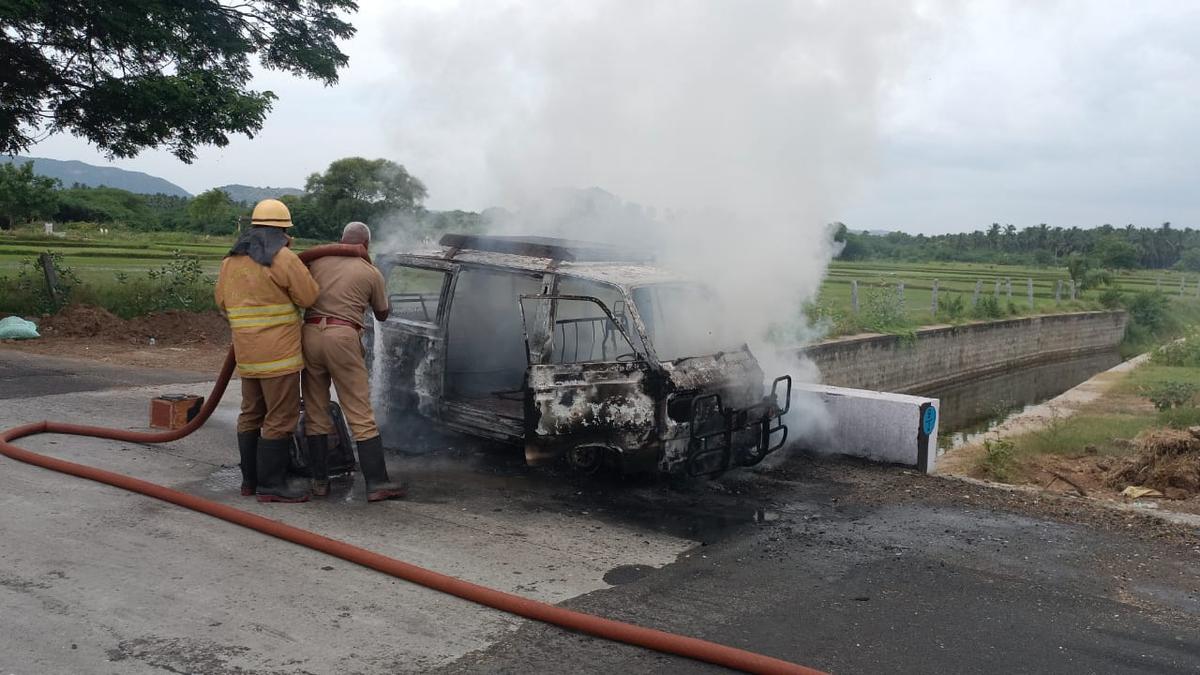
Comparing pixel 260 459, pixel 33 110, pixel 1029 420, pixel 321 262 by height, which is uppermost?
pixel 33 110

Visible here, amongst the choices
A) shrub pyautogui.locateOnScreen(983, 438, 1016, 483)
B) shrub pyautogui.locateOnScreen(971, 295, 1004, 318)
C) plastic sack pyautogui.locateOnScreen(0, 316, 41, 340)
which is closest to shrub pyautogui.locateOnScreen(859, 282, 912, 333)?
shrub pyautogui.locateOnScreen(971, 295, 1004, 318)

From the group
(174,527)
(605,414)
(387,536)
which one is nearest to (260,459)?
(174,527)

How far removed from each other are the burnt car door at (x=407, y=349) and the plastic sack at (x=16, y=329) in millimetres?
8575

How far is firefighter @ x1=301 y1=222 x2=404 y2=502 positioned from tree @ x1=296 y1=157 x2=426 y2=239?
3.04 metres

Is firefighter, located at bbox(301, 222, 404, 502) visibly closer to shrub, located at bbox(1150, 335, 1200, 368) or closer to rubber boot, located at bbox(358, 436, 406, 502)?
rubber boot, located at bbox(358, 436, 406, 502)

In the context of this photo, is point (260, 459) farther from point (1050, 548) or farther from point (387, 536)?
point (1050, 548)

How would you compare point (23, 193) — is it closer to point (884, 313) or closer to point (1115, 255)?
point (884, 313)

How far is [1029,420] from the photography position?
13641 millimetres

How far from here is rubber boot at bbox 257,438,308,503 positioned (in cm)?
616

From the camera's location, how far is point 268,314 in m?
5.95

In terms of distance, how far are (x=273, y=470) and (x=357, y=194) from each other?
6.64m

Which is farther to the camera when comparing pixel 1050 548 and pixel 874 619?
pixel 1050 548

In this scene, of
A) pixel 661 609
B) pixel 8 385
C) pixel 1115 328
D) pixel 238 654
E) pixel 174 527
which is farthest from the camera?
pixel 1115 328

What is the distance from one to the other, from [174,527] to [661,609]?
9.72 feet
